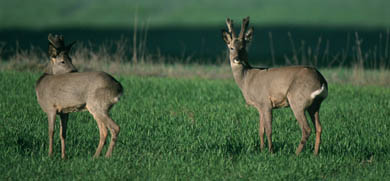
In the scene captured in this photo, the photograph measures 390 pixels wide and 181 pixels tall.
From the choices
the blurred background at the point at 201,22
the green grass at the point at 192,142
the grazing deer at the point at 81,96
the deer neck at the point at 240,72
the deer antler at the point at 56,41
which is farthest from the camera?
the blurred background at the point at 201,22

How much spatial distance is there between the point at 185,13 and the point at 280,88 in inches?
1632

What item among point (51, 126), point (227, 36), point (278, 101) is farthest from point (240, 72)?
point (51, 126)

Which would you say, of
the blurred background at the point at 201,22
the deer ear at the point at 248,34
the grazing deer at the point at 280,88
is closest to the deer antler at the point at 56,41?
the grazing deer at the point at 280,88

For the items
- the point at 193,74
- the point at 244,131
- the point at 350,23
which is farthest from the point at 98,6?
the point at 244,131

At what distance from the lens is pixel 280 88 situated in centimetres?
853

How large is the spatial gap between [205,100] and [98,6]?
132 feet

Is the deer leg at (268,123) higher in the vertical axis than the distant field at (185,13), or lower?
higher

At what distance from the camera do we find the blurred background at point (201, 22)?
39.2 metres

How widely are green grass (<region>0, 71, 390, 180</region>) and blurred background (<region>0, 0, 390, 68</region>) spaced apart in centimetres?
2325

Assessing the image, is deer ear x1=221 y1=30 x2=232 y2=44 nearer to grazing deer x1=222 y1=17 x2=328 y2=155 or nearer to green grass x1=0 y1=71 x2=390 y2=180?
grazing deer x1=222 y1=17 x2=328 y2=155

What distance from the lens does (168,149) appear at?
8.51 metres

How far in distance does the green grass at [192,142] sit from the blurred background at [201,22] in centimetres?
2325

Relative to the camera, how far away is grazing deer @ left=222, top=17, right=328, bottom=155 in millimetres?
8234

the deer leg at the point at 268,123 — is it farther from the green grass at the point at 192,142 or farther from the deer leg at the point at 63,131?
the deer leg at the point at 63,131
